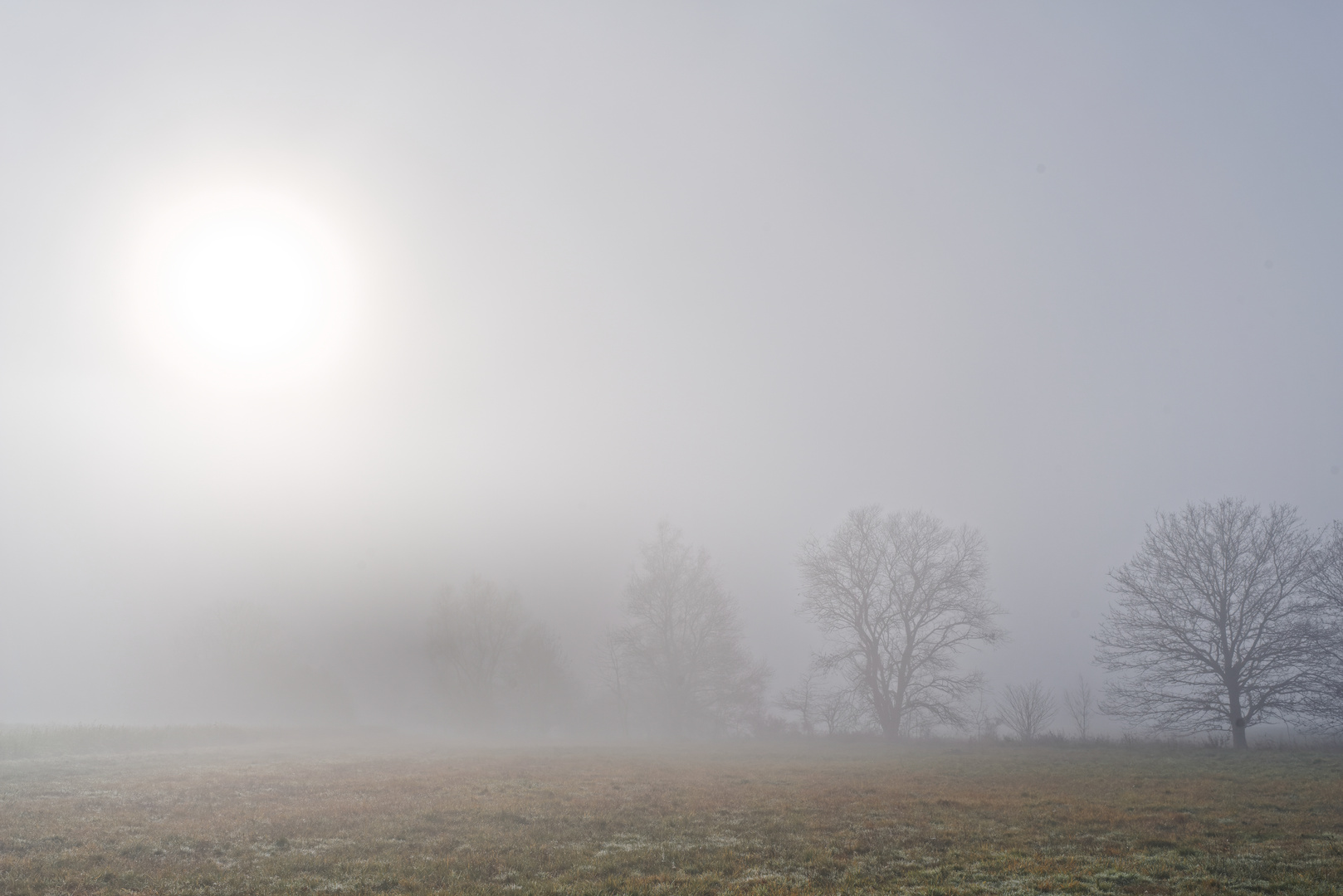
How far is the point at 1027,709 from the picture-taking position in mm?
59656

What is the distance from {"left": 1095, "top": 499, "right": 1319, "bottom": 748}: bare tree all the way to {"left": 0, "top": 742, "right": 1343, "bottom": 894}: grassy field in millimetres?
5697

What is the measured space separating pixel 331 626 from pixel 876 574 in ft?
335

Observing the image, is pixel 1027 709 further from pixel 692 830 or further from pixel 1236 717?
pixel 692 830

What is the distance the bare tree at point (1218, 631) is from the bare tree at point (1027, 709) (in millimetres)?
22070

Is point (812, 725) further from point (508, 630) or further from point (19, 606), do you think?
point (19, 606)

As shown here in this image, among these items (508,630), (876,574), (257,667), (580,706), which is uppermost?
(876,574)

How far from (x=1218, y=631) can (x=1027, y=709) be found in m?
29.4

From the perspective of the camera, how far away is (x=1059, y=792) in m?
20.4

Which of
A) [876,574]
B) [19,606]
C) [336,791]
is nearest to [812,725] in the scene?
[876,574]

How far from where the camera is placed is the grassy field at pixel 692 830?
11180 mm

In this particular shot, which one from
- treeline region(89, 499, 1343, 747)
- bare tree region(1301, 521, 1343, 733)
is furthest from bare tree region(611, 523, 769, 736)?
bare tree region(1301, 521, 1343, 733)

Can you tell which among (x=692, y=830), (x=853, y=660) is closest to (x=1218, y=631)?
(x=853, y=660)

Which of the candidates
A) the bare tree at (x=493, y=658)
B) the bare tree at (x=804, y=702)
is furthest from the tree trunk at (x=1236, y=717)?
the bare tree at (x=493, y=658)

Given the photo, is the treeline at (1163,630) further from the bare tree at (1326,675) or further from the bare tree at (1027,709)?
the bare tree at (1027,709)
